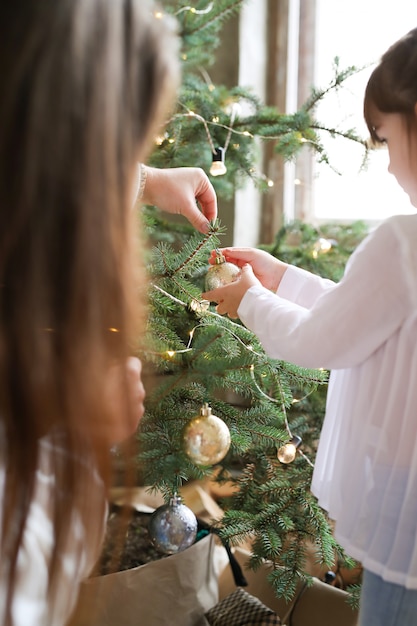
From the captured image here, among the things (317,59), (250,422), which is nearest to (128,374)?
(250,422)

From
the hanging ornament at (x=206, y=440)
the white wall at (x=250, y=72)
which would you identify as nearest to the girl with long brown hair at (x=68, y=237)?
the hanging ornament at (x=206, y=440)

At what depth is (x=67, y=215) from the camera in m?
0.52

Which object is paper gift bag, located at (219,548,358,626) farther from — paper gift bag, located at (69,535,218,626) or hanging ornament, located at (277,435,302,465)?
hanging ornament, located at (277,435,302,465)

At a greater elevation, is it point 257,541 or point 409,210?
point 409,210

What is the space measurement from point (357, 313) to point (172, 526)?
479 mm

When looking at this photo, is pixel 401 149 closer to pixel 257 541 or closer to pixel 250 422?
pixel 250 422

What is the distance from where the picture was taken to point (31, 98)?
0.49 meters

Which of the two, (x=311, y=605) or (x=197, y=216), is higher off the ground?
(x=197, y=216)

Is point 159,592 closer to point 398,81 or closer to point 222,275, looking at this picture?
point 222,275

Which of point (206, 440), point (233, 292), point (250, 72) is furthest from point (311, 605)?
point (250, 72)

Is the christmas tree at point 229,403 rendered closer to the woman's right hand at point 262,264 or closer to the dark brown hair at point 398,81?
the woman's right hand at point 262,264

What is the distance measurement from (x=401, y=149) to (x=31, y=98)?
0.47 metres

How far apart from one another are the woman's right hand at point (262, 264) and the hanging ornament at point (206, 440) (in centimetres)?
26

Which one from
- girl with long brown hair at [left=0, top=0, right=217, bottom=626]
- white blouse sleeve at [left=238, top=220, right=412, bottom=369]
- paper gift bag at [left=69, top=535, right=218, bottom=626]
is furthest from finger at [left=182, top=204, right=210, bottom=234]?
paper gift bag at [left=69, top=535, right=218, bottom=626]
